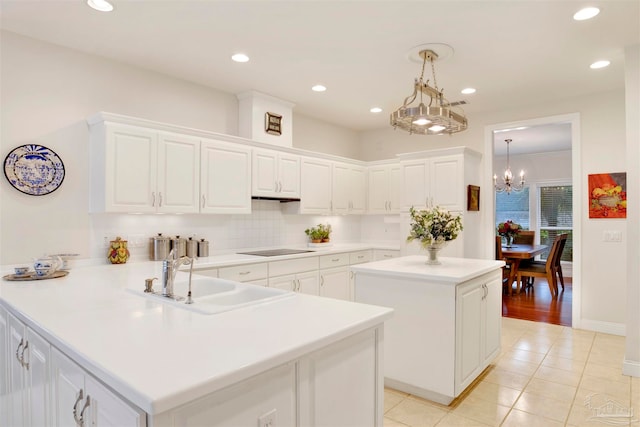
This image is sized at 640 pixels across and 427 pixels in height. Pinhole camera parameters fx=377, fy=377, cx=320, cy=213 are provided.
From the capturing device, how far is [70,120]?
312 centimetres

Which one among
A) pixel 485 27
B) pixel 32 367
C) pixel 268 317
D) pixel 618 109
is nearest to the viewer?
pixel 268 317

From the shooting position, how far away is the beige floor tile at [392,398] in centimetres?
262

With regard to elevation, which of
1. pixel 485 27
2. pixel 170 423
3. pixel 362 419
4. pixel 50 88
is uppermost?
pixel 485 27

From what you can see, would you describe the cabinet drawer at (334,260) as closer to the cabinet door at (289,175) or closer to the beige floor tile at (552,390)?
the cabinet door at (289,175)

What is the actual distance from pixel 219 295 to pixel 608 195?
4.39 metres

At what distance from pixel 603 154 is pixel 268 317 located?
4.51 m

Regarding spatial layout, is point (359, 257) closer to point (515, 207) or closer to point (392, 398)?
point (392, 398)

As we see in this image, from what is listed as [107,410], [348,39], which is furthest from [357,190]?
[107,410]

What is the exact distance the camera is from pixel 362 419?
1.47 metres

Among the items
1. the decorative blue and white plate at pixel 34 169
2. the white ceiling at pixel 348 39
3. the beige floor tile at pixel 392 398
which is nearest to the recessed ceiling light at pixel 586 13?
the white ceiling at pixel 348 39

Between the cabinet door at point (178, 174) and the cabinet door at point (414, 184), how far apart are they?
2.82 meters

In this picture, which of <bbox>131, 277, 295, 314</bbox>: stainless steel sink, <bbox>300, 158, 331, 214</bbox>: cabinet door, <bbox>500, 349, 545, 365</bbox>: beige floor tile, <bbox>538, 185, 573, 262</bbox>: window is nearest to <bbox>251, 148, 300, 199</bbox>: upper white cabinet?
<bbox>300, 158, 331, 214</bbox>: cabinet door

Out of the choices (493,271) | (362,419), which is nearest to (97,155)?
(362,419)

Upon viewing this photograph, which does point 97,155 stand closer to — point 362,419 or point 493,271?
point 362,419
